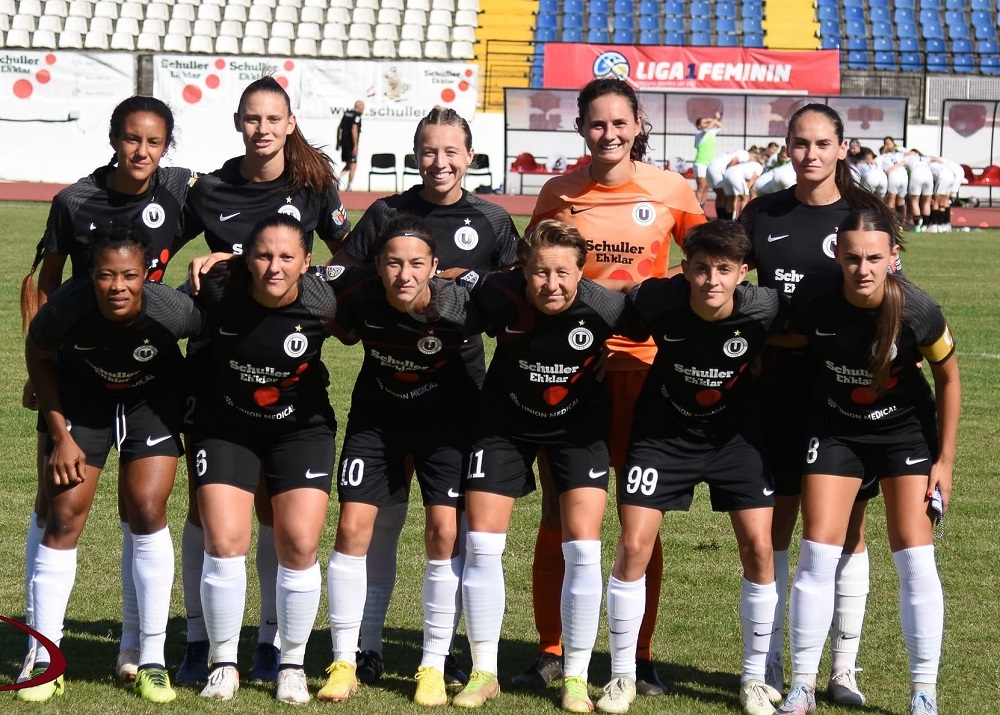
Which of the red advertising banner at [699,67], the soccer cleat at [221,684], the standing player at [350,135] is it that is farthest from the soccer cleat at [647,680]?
the red advertising banner at [699,67]

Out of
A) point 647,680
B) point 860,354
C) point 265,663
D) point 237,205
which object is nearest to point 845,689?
point 647,680

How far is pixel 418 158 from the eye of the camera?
4.37 m

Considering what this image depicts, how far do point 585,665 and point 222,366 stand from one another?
57.6 inches

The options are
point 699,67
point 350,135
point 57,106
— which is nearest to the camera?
point 350,135

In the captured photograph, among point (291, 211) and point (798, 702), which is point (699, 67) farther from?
point (798, 702)

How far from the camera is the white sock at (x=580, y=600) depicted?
13.2ft

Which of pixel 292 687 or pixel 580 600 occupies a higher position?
pixel 580 600

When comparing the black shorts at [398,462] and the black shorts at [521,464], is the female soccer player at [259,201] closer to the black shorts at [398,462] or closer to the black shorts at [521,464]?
the black shorts at [398,462]

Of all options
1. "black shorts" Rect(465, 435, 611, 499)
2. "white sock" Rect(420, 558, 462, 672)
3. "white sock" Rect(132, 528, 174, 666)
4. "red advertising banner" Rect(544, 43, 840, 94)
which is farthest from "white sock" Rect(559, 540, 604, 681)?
"red advertising banner" Rect(544, 43, 840, 94)

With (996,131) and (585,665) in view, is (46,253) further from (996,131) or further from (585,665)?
(996,131)

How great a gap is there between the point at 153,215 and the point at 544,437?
1.47 meters

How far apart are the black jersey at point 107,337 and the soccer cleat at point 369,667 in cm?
113

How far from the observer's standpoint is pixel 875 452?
3.99 metres

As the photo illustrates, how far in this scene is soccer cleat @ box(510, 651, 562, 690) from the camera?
4309 millimetres
